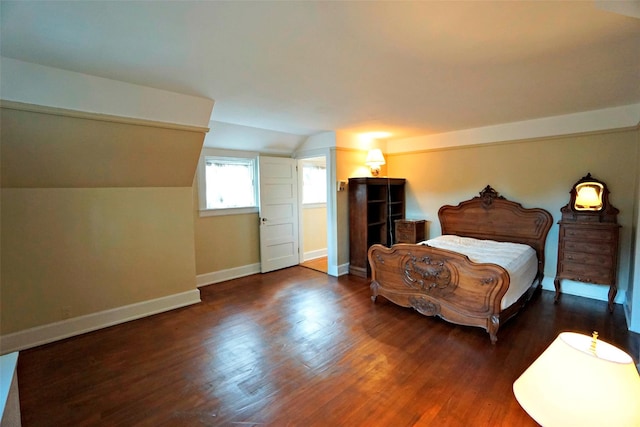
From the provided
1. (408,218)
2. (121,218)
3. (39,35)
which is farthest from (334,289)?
(39,35)

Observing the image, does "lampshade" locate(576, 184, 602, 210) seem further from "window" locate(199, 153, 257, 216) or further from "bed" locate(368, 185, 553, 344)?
"window" locate(199, 153, 257, 216)

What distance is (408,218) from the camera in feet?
18.1

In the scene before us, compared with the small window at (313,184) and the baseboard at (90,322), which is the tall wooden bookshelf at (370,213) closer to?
the small window at (313,184)

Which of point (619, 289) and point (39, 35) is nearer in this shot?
point (39, 35)

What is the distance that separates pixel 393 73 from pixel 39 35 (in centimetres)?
245

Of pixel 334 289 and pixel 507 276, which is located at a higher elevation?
pixel 507 276

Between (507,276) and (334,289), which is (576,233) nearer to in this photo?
(507,276)

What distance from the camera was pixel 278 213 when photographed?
5.27 m

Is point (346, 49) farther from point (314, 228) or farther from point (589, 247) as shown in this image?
point (314, 228)

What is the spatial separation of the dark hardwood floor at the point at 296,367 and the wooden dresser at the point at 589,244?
38 centimetres

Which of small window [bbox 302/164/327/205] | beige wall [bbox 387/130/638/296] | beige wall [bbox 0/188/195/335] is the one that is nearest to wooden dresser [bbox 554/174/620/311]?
beige wall [bbox 387/130/638/296]

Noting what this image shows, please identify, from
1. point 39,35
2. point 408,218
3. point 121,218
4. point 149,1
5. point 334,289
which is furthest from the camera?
point 408,218

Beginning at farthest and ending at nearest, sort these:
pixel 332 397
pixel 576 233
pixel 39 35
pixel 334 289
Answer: pixel 334 289 → pixel 576 233 → pixel 332 397 → pixel 39 35

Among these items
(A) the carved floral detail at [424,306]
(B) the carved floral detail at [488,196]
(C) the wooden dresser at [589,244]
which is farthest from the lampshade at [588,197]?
(A) the carved floral detail at [424,306]
